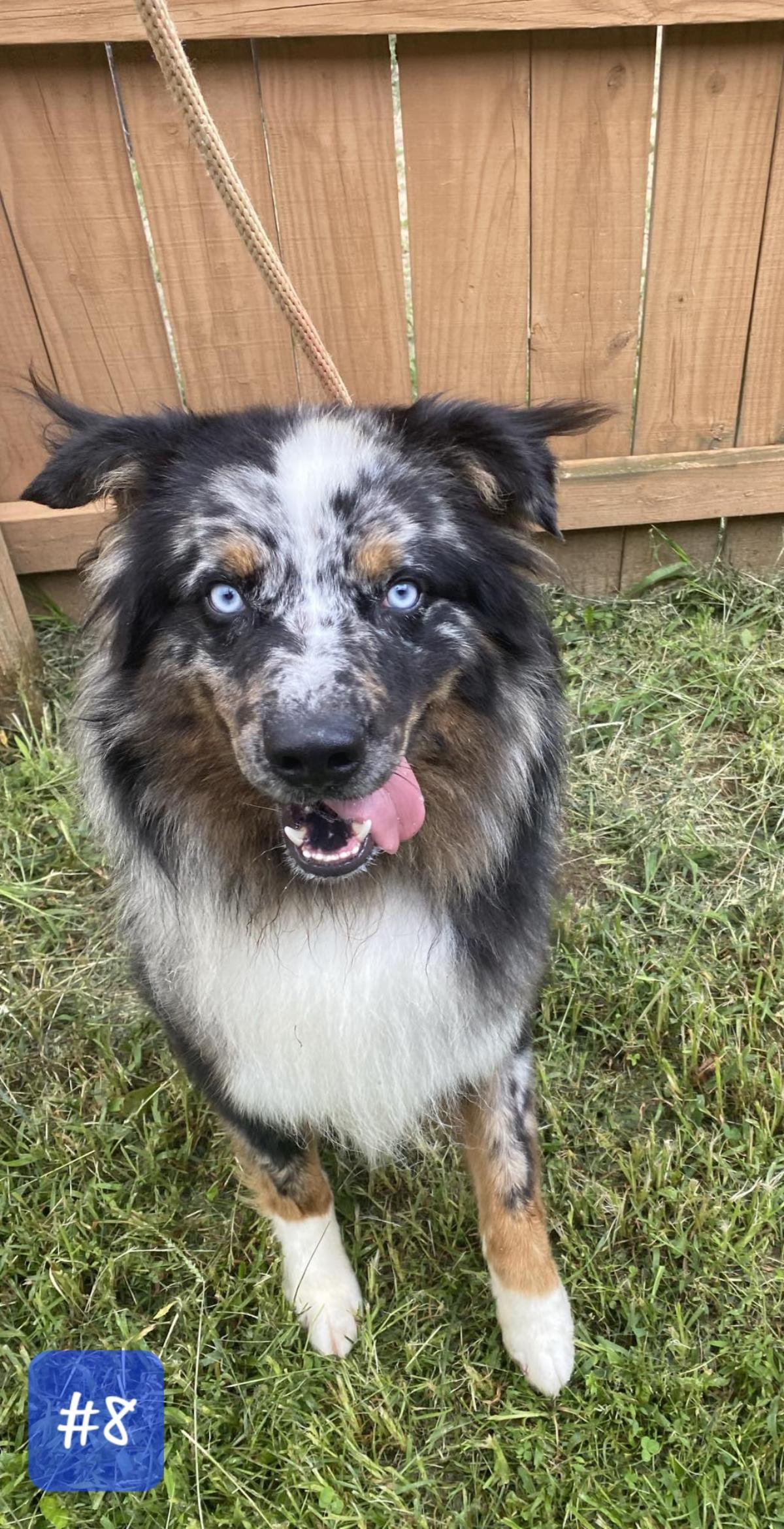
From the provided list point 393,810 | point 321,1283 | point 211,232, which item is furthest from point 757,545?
point 321,1283

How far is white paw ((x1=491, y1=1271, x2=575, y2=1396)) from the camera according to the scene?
185cm

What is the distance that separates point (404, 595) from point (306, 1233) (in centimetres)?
132

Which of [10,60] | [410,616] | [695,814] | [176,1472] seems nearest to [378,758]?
[410,616]

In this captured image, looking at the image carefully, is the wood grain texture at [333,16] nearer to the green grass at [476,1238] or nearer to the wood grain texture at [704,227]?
the wood grain texture at [704,227]

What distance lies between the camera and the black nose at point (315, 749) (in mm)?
1404

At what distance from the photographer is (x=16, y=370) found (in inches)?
131

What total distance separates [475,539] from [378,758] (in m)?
0.49

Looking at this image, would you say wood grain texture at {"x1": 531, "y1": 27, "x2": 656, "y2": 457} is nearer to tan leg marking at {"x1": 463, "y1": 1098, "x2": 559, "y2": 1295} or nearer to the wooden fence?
the wooden fence

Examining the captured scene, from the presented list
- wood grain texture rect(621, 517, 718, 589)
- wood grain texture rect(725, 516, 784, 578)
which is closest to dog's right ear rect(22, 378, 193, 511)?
wood grain texture rect(621, 517, 718, 589)

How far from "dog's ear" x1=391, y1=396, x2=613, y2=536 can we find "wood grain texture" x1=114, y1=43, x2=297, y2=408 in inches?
56.7

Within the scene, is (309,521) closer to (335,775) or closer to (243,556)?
(243,556)

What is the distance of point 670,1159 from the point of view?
2.13 meters

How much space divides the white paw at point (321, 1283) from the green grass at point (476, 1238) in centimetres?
4

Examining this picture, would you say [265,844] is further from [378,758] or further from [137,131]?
[137,131]
